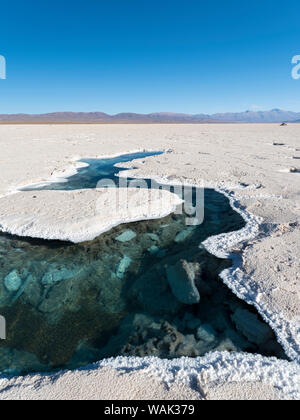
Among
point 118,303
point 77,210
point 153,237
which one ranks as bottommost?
point 118,303

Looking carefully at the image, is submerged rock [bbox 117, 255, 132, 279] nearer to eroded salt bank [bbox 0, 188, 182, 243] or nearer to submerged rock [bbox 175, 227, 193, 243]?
eroded salt bank [bbox 0, 188, 182, 243]

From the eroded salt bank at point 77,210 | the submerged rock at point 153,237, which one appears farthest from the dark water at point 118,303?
the eroded salt bank at point 77,210

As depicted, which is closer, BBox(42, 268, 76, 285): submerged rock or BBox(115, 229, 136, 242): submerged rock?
BBox(42, 268, 76, 285): submerged rock

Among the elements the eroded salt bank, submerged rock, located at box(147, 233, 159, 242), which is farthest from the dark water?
the eroded salt bank

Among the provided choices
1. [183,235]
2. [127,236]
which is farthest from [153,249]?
[183,235]

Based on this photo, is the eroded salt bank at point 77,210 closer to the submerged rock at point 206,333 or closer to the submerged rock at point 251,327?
the submerged rock at point 206,333

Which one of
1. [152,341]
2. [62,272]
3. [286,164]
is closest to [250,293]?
[152,341]

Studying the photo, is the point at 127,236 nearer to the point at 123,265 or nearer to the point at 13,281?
the point at 123,265

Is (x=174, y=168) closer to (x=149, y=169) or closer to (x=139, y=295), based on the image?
(x=149, y=169)
